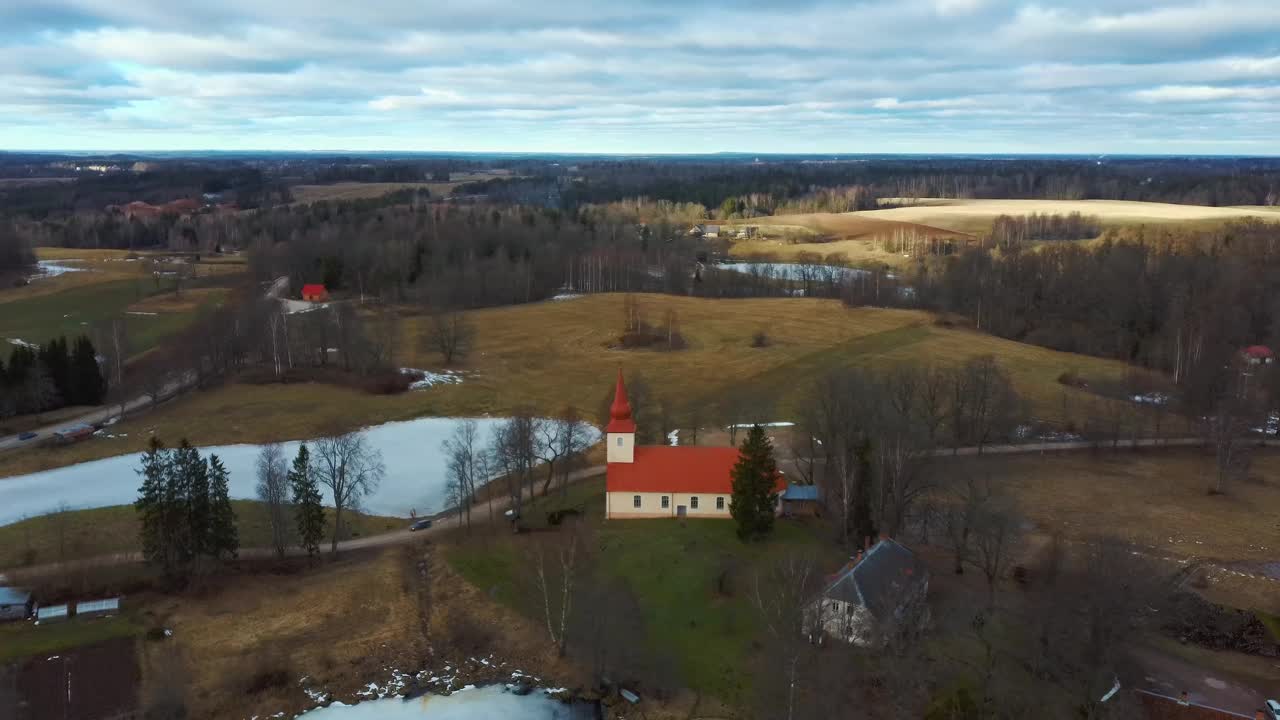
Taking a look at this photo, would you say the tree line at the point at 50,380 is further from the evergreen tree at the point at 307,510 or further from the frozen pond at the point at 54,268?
the frozen pond at the point at 54,268

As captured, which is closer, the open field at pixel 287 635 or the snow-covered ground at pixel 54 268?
the open field at pixel 287 635

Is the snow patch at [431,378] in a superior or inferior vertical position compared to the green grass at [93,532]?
superior

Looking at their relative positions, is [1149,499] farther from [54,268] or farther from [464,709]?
[54,268]

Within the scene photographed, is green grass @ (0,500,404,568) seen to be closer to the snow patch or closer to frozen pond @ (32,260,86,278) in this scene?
the snow patch

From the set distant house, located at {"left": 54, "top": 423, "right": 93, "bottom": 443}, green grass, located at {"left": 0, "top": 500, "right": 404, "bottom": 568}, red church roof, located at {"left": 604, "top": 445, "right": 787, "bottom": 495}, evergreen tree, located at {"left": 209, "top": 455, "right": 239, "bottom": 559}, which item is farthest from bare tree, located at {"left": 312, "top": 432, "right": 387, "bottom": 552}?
distant house, located at {"left": 54, "top": 423, "right": 93, "bottom": 443}

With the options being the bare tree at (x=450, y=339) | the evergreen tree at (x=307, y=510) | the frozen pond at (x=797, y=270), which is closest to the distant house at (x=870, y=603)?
the evergreen tree at (x=307, y=510)

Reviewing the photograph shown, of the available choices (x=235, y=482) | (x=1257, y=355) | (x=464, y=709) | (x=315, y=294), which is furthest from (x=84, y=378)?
(x=1257, y=355)

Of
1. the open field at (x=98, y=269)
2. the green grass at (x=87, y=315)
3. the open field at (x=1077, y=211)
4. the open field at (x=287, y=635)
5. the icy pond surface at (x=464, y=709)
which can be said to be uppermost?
the open field at (x=1077, y=211)
